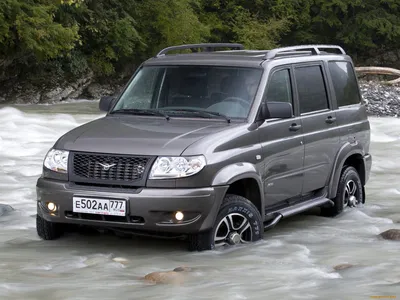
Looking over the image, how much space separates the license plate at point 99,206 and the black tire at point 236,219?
2.31 ft

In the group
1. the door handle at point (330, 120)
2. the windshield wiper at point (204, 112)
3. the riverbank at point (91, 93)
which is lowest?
the riverbank at point (91, 93)

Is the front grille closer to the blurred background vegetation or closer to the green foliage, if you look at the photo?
the blurred background vegetation

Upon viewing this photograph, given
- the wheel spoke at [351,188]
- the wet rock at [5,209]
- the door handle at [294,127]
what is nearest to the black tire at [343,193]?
the wheel spoke at [351,188]

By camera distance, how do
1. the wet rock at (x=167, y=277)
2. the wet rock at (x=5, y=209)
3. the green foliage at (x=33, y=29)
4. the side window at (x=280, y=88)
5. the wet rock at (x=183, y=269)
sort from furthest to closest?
1. the green foliage at (x=33, y=29)
2. the wet rock at (x=5, y=209)
3. the side window at (x=280, y=88)
4. the wet rock at (x=183, y=269)
5. the wet rock at (x=167, y=277)

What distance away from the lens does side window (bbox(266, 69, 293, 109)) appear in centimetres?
883

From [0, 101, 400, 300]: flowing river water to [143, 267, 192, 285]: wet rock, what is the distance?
6cm

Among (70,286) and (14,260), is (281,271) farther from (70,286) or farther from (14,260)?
(14,260)

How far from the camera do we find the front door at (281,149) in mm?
8539

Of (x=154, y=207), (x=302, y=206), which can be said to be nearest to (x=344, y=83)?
(x=302, y=206)

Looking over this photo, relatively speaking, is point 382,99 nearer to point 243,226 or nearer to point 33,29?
point 33,29

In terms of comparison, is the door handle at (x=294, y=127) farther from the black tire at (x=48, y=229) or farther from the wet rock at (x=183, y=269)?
the black tire at (x=48, y=229)

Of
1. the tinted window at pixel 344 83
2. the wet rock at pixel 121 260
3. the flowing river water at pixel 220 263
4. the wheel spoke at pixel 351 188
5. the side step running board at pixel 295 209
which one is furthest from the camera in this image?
the wheel spoke at pixel 351 188

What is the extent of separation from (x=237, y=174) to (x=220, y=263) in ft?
2.62

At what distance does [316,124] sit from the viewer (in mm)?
9461
